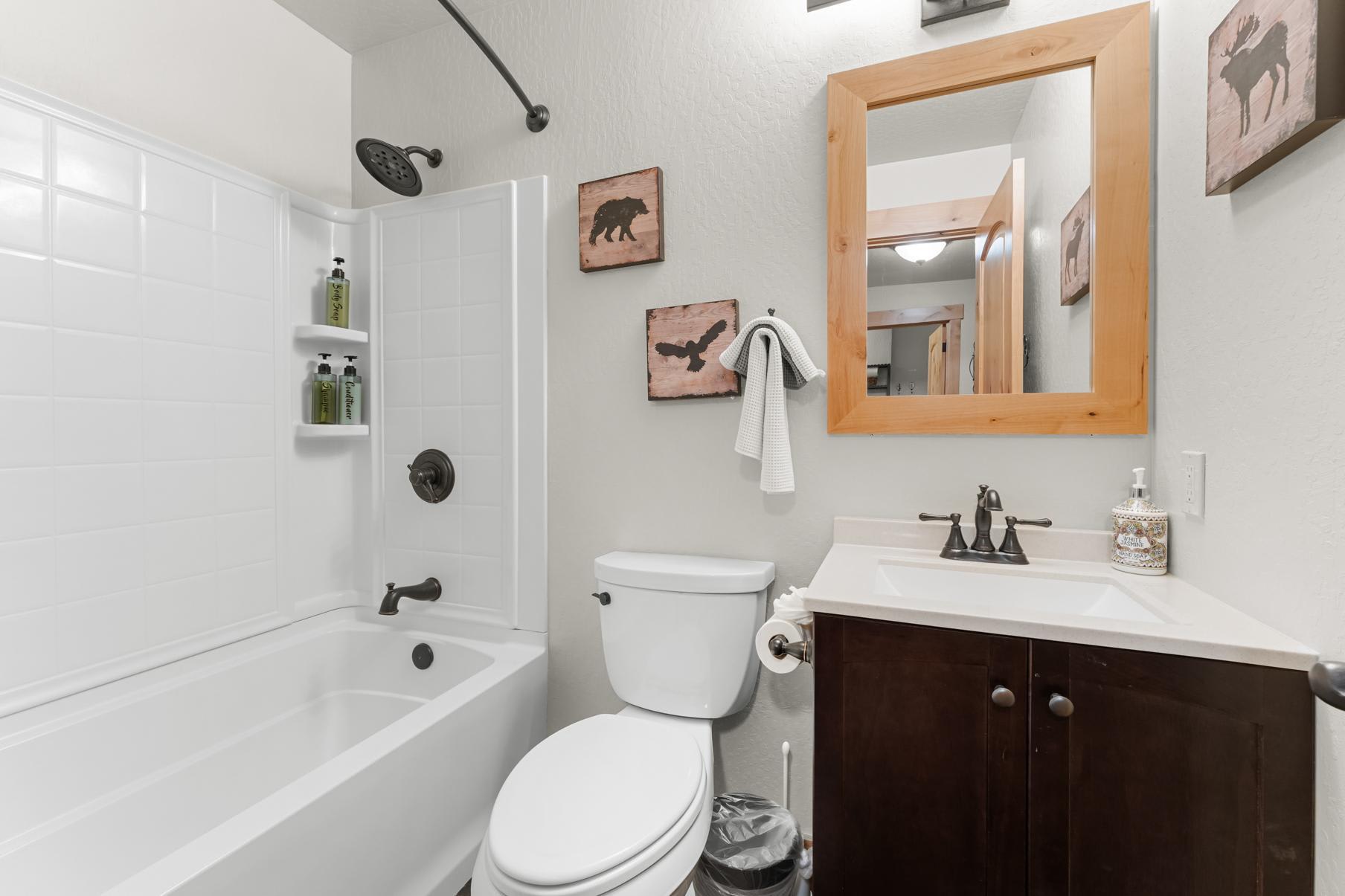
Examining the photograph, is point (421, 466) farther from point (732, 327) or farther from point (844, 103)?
point (844, 103)

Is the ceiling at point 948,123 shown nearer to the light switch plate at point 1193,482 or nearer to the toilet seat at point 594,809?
the light switch plate at point 1193,482

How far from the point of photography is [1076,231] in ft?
4.15

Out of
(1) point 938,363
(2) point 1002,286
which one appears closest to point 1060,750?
(1) point 938,363

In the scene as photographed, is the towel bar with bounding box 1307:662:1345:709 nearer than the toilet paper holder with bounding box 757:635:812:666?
Yes

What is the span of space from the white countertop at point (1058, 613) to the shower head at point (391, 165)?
1.62 meters

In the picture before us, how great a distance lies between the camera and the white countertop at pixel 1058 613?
2.60 ft

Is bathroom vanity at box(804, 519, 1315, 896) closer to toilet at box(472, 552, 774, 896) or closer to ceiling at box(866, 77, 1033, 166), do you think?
toilet at box(472, 552, 774, 896)

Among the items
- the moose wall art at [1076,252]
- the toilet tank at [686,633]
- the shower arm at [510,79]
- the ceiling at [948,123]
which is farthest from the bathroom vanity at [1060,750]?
the shower arm at [510,79]

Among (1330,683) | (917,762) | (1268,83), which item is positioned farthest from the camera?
(917,762)

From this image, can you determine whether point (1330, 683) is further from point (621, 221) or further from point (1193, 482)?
point (621, 221)

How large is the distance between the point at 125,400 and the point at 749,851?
1.78 metres

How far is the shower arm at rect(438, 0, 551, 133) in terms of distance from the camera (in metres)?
1.45

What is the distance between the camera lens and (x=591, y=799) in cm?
104

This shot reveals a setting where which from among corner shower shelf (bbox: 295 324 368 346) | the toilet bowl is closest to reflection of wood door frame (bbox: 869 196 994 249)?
the toilet bowl
